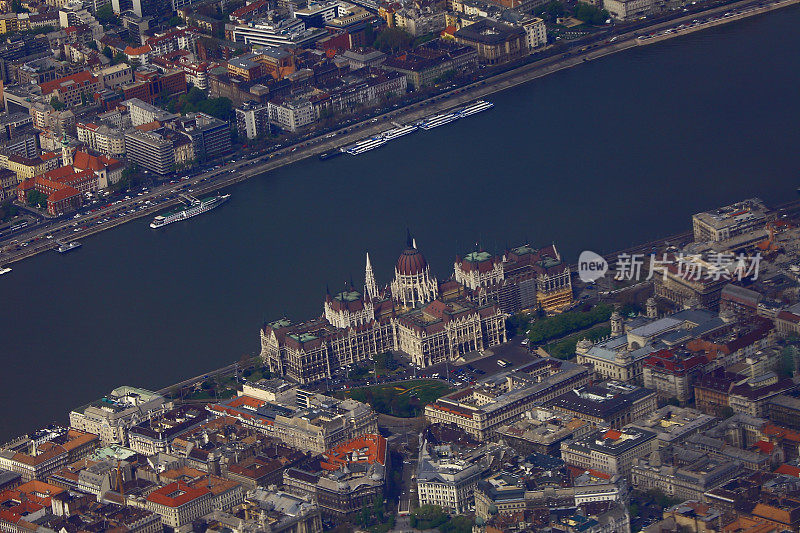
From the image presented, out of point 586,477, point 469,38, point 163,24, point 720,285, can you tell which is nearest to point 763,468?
point 586,477

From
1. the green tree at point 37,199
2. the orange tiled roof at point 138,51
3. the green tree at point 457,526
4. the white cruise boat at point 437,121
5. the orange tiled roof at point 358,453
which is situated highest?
the orange tiled roof at point 358,453

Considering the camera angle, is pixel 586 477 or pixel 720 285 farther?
pixel 720 285

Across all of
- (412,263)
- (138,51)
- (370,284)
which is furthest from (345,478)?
(138,51)

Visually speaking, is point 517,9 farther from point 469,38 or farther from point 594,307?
point 594,307

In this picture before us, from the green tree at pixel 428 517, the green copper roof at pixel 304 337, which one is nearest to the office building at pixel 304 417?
the green copper roof at pixel 304 337

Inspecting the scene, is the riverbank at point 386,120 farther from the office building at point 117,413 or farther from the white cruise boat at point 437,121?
the office building at point 117,413

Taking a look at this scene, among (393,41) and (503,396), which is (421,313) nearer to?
(503,396)
